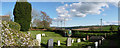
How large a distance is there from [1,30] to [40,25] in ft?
85.9

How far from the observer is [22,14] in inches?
741

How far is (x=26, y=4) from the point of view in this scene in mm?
19562

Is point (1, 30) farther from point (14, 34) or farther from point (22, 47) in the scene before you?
point (22, 47)

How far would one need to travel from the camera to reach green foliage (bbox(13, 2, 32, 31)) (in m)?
18.6

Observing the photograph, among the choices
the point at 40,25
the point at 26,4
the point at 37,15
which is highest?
the point at 26,4

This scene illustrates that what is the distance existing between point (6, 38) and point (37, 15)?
76.4ft

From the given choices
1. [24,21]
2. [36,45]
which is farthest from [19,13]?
[36,45]

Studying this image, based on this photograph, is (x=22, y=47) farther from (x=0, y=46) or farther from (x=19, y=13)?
(x=19, y=13)

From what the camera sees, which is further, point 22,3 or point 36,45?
point 22,3

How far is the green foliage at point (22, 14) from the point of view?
61.0 feet

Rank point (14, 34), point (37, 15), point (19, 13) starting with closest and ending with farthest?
point (14, 34) → point (19, 13) → point (37, 15)

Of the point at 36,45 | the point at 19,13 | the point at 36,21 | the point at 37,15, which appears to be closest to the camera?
the point at 36,45

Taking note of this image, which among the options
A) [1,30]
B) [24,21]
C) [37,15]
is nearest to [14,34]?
[1,30]

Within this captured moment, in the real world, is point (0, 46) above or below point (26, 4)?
below
